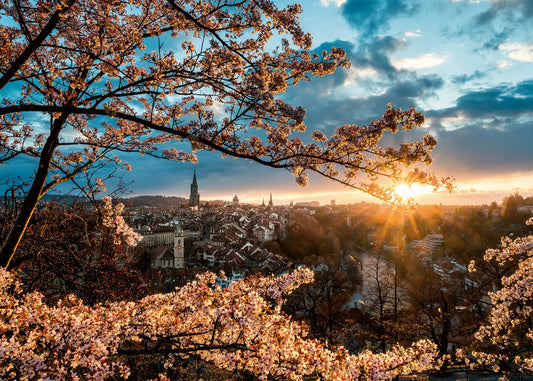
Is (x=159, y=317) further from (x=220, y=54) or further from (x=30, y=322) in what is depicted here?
(x=220, y=54)

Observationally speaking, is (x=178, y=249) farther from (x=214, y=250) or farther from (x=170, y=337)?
(x=170, y=337)

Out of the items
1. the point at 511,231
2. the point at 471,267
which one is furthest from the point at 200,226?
the point at 471,267

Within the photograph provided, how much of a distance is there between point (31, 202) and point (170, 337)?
310 cm

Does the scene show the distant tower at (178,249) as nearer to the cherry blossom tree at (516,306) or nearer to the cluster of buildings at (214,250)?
the cluster of buildings at (214,250)

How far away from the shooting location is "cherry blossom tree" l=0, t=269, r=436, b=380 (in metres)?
2.29

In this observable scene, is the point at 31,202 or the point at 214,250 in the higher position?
the point at 31,202

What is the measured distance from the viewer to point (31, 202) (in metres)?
3.93

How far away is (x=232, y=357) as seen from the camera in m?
2.64

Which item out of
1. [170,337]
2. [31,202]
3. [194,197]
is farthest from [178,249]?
[194,197]

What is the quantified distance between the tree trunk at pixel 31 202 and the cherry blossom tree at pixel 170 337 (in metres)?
0.68

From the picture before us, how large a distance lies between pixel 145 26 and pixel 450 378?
16.2 metres

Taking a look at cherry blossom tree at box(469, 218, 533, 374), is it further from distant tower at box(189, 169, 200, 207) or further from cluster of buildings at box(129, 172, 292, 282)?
distant tower at box(189, 169, 200, 207)

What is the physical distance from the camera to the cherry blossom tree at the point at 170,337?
2.29 meters

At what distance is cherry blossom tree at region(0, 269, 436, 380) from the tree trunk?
68 centimetres
